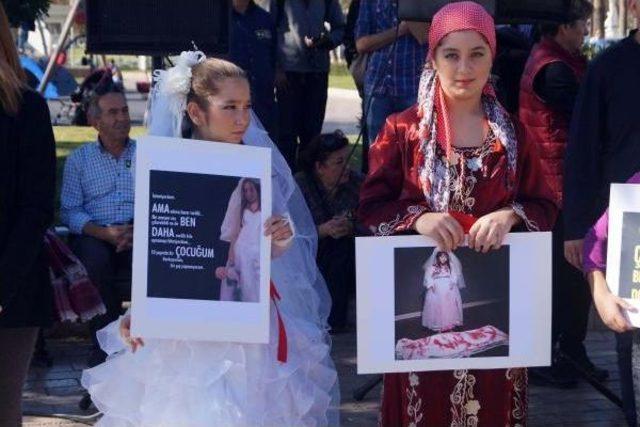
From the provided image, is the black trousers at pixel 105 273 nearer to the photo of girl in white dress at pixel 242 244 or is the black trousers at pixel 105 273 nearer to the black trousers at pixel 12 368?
the black trousers at pixel 12 368

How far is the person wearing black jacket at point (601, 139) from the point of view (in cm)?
434

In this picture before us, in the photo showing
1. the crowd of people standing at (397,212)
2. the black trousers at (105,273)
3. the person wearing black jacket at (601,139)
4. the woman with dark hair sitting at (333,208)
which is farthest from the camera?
the woman with dark hair sitting at (333,208)

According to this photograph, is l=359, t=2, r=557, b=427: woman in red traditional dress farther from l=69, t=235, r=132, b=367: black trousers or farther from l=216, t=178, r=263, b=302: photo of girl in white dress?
l=69, t=235, r=132, b=367: black trousers

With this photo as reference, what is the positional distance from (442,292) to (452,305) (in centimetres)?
5

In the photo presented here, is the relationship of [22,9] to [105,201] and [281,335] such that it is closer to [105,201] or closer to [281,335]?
[105,201]

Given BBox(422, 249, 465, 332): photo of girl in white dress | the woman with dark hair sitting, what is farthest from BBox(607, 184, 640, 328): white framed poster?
the woman with dark hair sitting

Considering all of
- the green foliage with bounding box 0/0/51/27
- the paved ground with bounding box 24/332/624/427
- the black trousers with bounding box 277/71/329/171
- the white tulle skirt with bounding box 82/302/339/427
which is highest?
the green foliage with bounding box 0/0/51/27

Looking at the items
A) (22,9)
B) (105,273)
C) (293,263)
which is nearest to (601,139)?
(293,263)

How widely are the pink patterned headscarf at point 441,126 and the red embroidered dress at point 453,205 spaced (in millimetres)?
15

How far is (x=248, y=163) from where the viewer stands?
3.73 m

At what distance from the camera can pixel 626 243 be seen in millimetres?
3555

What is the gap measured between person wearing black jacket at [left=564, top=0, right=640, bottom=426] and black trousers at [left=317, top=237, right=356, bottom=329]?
285 cm

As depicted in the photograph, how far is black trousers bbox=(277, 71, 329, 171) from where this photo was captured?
906 centimetres

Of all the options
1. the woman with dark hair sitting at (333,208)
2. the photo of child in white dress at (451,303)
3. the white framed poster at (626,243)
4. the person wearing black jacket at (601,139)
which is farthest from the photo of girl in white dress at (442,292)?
the woman with dark hair sitting at (333,208)
